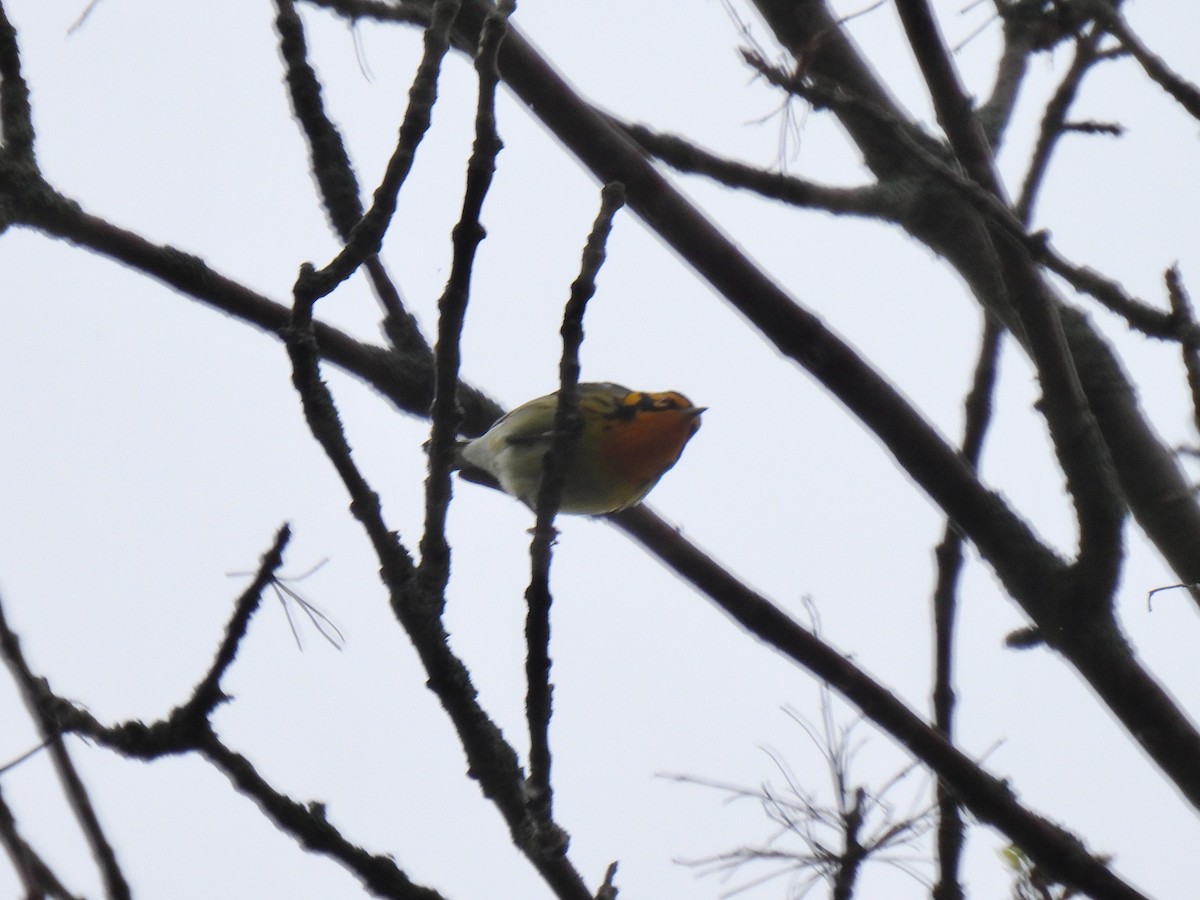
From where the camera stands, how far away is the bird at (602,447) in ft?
17.8

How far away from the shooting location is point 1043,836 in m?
2.89

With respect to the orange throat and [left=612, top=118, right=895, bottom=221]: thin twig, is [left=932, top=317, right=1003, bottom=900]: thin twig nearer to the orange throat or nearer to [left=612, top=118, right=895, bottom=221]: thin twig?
[left=612, top=118, right=895, bottom=221]: thin twig

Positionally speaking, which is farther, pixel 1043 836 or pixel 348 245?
pixel 1043 836

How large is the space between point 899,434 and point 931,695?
925mm

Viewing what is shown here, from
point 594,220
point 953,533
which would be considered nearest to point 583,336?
point 594,220

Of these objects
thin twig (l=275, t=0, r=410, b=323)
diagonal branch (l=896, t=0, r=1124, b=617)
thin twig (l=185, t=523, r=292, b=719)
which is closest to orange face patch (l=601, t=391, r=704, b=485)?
thin twig (l=275, t=0, r=410, b=323)

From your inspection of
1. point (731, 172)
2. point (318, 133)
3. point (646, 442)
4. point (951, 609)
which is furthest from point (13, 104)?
point (646, 442)

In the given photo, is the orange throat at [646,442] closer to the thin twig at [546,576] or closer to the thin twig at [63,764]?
the thin twig at [546,576]

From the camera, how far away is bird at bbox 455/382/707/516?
214 inches

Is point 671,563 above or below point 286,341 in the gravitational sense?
above

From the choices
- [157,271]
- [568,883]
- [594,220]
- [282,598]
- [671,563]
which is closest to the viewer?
[568,883]

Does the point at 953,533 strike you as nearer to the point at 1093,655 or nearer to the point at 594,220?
the point at 1093,655

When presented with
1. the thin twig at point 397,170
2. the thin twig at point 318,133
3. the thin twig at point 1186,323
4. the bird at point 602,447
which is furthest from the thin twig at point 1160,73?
the bird at point 602,447

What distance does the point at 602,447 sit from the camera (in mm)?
5527
